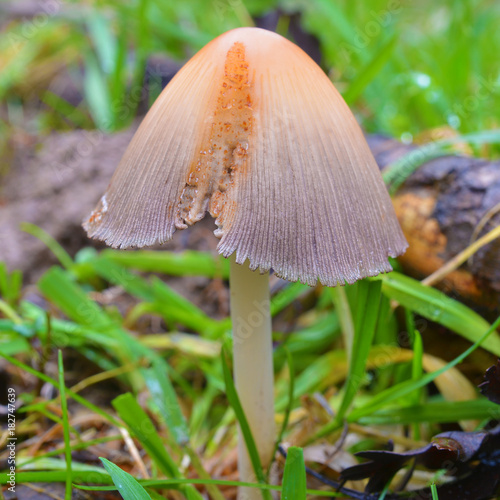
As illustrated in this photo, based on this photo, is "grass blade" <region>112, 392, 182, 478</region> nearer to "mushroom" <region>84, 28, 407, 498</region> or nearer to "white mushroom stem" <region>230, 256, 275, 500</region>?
"white mushroom stem" <region>230, 256, 275, 500</region>

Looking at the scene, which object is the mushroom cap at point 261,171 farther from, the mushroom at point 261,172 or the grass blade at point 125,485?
the grass blade at point 125,485

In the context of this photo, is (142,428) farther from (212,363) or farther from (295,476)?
(212,363)

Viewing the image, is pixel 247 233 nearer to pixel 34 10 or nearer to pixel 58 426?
pixel 58 426

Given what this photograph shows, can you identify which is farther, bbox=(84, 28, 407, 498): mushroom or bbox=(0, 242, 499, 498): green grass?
bbox=(0, 242, 499, 498): green grass

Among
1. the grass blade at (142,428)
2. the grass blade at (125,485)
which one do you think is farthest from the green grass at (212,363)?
the grass blade at (125,485)

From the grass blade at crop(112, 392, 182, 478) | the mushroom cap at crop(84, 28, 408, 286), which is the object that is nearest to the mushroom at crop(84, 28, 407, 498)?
the mushroom cap at crop(84, 28, 408, 286)

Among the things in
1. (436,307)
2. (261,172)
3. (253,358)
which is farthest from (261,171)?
(436,307)
